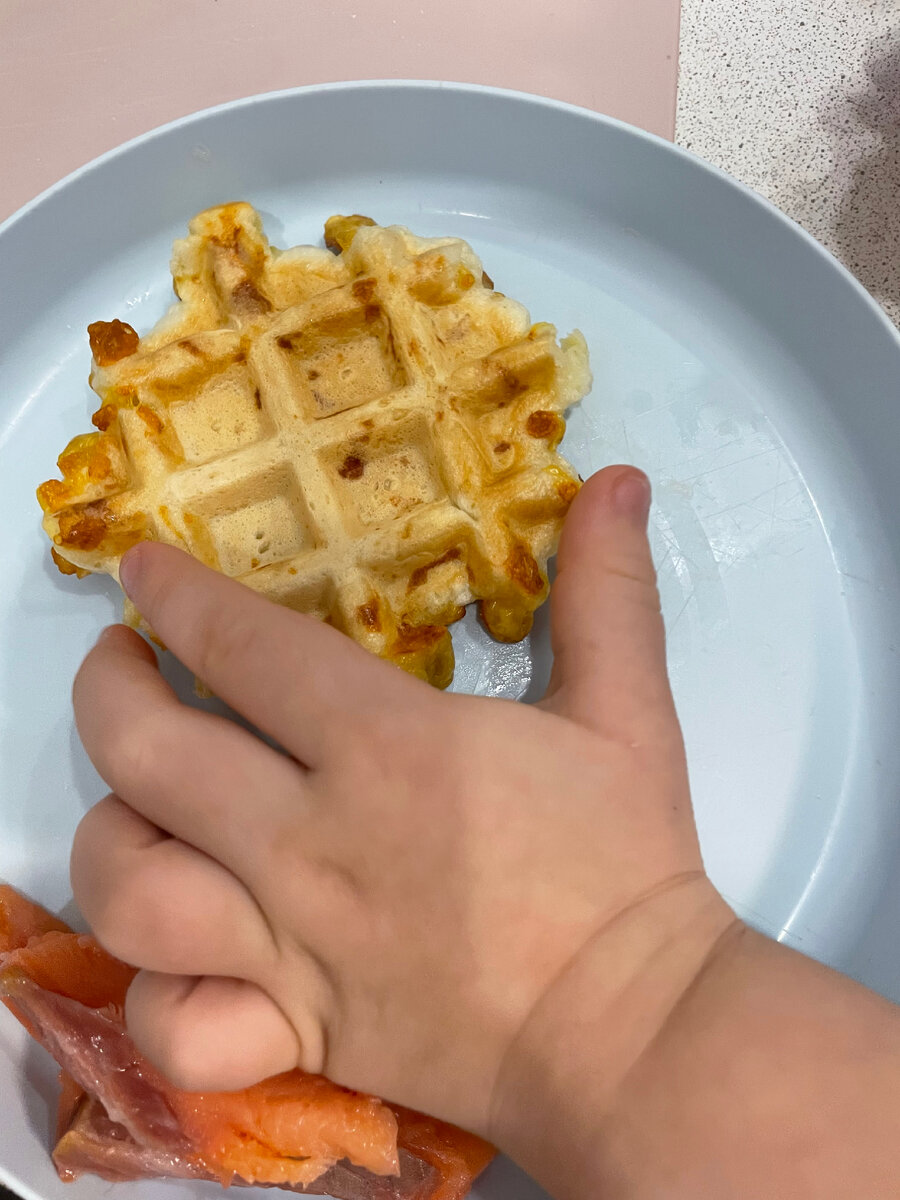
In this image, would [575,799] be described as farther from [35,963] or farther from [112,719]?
[35,963]

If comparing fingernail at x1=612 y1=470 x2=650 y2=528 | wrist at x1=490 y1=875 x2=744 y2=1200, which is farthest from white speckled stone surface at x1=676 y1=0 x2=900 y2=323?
wrist at x1=490 y1=875 x2=744 y2=1200

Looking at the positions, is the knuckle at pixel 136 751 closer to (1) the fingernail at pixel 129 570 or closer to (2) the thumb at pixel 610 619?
(1) the fingernail at pixel 129 570

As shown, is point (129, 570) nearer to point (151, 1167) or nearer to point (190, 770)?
point (190, 770)

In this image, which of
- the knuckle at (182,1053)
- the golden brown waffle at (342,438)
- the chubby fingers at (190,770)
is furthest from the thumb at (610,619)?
the knuckle at (182,1053)

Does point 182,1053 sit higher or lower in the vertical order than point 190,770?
lower

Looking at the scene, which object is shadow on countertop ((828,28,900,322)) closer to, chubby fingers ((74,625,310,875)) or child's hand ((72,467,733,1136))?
child's hand ((72,467,733,1136))

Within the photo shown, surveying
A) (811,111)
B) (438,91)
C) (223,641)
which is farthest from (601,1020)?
(811,111)

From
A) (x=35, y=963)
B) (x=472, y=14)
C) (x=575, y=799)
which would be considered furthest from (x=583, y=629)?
(x=472, y=14)
